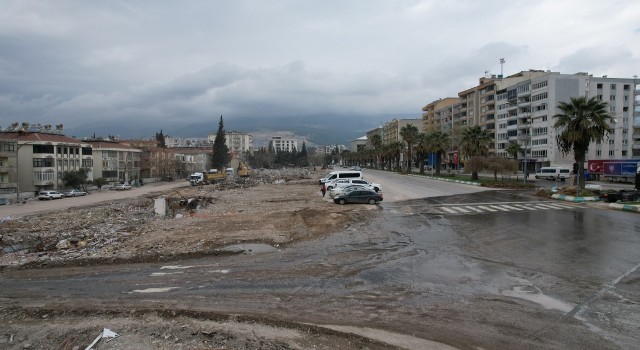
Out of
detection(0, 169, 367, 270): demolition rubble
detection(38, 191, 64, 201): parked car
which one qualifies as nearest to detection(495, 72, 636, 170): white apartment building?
detection(0, 169, 367, 270): demolition rubble

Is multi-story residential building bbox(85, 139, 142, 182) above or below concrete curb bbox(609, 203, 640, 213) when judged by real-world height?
above

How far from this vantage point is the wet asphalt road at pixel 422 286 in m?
8.22

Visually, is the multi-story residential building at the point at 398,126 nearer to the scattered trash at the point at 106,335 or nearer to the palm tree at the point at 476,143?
the palm tree at the point at 476,143

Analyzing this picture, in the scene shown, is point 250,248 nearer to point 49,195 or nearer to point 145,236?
point 145,236

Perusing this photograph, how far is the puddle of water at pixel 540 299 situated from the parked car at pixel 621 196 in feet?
89.2

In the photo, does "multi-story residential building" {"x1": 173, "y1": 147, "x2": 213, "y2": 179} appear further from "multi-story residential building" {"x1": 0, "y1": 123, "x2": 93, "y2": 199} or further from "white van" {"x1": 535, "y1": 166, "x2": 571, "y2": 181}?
"white van" {"x1": 535, "y1": 166, "x2": 571, "y2": 181}

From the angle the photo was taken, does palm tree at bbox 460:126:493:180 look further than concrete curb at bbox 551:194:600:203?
Yes

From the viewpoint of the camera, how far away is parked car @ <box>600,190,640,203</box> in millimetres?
31312

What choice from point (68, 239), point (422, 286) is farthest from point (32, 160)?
point (422, 286)

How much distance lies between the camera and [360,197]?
34500 mm

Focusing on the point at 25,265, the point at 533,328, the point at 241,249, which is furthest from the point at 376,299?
the point at 25,265

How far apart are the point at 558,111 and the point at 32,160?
305ft

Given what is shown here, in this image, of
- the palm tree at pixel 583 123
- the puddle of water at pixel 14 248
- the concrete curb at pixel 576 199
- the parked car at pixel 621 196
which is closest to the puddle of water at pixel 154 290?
the puddle of water at pixel 14 248

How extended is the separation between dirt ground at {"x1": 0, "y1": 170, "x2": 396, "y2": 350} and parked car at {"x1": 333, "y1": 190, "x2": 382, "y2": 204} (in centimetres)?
113
